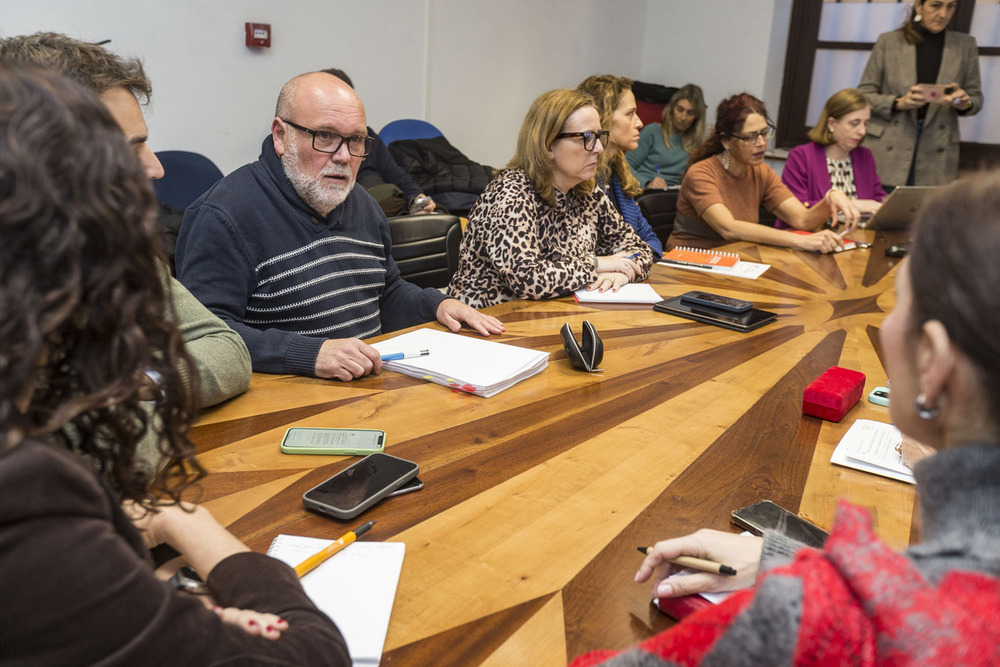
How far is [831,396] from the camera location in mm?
1479

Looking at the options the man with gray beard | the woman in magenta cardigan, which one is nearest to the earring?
the man with gray beard

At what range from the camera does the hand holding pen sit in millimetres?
909

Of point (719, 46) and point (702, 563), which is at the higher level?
point (719, 46)

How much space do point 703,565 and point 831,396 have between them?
2.32ft

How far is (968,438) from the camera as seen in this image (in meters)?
0.62

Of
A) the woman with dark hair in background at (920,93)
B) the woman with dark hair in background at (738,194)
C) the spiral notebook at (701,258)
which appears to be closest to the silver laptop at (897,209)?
the woman with dark hair in background at (738,194)

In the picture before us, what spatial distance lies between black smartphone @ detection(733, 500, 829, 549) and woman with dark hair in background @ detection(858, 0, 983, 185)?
15.4ft

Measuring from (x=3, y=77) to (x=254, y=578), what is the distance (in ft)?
1.75

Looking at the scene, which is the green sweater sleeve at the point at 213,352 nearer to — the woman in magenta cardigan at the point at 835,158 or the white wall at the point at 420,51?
the white wall at the point at 420,51

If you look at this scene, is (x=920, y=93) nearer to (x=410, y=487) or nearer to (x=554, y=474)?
(x=554, y=474)

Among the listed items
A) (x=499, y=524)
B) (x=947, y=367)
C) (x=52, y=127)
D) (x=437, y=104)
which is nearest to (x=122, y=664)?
(x=52, y=127)

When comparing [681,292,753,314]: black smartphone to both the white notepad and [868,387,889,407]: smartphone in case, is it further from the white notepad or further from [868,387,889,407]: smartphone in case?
the white notepad

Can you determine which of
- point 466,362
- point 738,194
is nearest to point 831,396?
point 466,362

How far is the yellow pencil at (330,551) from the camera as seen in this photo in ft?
3.08
